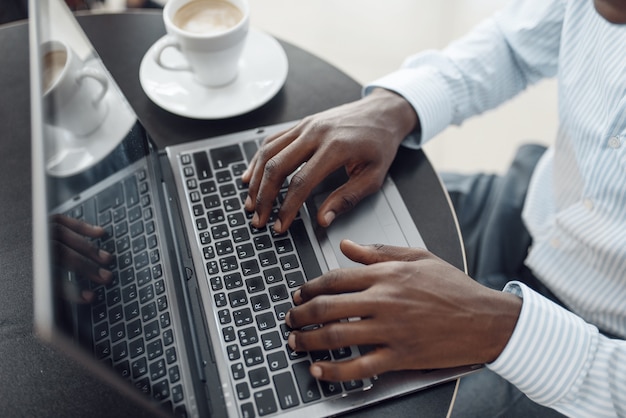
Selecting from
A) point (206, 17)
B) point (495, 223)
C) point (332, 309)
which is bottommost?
point (495, 223)

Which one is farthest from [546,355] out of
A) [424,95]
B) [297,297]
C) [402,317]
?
[424,95]

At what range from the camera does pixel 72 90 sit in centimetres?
73

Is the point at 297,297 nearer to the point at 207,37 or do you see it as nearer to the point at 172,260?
the point at 172,260

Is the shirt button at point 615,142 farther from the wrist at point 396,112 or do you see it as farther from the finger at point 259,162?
the finger at point 259,162

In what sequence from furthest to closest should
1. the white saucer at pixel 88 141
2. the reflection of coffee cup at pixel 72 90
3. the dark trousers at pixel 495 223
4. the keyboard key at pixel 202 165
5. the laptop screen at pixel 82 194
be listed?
1. the dark trousers at pixel 495 223
2. the keyboard key at pixel 202 165
3. the reflection of coffee cup at pixel 72 90
4. the white saucer at pixel 88 141
5. the laptop screen at pixel 82 194

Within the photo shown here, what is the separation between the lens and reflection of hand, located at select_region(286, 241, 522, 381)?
609 millimetres

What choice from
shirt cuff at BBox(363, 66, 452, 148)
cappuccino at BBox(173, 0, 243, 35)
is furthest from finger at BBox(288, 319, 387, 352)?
cappuccino at BBox(173, 0, 243, 35)

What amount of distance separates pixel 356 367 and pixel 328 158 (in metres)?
0.27

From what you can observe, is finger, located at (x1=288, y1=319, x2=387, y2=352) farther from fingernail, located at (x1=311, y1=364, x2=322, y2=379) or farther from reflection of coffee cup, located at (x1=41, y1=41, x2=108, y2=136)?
reflection of coffee cup, located at (x1=41, y1=41, x2=108, y2=136)

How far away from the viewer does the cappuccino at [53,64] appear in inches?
27.0

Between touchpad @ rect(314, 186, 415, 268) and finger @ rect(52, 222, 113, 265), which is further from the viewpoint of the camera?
touchpad @ rect(314, 186, 415, 268)

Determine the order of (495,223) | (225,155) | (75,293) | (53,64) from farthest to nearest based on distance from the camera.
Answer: (495,223)
(225,155)
(53,64)
(75,293)

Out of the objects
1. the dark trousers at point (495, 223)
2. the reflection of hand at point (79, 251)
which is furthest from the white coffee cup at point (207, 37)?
the dark trousers at point (495, 223)

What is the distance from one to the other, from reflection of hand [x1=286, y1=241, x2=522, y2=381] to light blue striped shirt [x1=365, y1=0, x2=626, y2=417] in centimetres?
4
